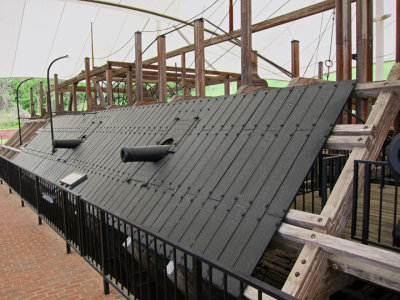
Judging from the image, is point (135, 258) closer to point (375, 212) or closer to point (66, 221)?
point (66, 221)

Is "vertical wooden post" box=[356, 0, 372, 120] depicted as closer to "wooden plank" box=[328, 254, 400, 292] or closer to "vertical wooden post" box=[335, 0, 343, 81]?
"vertical wooden post" box=[335, 0, 343, 81]

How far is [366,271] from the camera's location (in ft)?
8.59

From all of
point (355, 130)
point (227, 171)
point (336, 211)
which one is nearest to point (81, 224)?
point (227, 171)

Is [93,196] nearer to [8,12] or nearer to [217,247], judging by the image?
[217,247]

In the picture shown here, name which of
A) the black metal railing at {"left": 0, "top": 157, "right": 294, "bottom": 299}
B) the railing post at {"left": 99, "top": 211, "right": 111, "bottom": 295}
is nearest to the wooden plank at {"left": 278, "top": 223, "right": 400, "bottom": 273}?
the black metal railing at {"left": 0, "top": 157, "right": 294, "bottom": 299}

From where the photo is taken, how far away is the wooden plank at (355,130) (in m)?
3.41

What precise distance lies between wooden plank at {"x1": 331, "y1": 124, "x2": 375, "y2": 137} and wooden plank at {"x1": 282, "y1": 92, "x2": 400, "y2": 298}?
7 centimetres

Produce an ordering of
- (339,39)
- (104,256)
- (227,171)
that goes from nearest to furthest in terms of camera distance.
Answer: (104,256)
(227,171)
(339,39)

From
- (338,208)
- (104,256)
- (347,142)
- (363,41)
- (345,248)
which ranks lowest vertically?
(104,256)

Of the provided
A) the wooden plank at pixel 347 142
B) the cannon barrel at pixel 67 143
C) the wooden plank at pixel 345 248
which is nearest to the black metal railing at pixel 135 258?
the wooden plank at pixel 345 248

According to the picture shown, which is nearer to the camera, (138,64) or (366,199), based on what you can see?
(366,199)

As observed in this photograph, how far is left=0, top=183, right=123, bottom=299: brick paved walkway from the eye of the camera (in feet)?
13.4

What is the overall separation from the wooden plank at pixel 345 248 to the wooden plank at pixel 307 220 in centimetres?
7

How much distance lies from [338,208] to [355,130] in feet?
3.14
